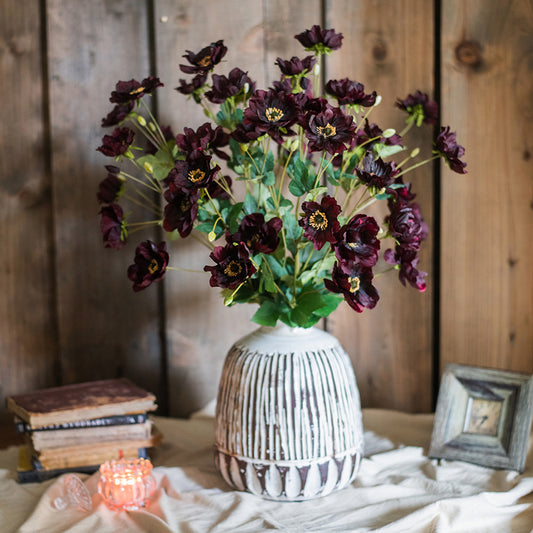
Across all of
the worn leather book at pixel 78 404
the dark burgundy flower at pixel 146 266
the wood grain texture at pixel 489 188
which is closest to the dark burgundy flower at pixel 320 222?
the dark burgundy flower at pixel 146 266

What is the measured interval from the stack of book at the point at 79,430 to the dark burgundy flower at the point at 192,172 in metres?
0.46

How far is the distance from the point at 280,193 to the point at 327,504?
507mm

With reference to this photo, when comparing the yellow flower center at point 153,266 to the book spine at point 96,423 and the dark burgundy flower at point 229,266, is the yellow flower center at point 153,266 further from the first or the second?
the book spine at point 96,423

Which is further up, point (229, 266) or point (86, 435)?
point (229, 266)

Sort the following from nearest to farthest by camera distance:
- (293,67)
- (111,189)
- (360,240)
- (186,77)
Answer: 1. (360,240)
2. (293,67)
3. (111,189)
4. (186,77)

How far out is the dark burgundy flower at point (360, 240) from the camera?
0.86m

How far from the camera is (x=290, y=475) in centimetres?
102

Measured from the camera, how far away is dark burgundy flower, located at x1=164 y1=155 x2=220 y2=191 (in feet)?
2.91

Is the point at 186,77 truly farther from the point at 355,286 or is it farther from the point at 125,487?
the point at 125,487

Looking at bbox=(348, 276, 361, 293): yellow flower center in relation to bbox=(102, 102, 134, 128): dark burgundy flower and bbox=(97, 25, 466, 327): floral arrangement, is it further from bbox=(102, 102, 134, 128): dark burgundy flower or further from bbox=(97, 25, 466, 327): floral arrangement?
bbox=(102, 102, 134, 128): dark burgundy flower

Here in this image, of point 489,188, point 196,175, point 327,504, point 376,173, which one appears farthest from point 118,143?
point 489,188

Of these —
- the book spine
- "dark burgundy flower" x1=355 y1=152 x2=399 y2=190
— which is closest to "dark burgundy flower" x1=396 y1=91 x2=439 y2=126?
"dark burgundy flower" x1=355 y1=152 x2=399 y2=190

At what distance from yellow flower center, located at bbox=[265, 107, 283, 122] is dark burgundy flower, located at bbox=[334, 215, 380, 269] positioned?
0.59 feet

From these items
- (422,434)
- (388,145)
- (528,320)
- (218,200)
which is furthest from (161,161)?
(528,320)
